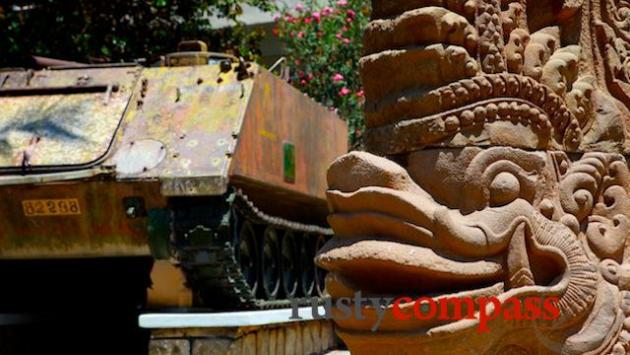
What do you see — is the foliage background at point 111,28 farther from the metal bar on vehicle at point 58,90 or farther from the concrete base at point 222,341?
the concrete base at point 222,341

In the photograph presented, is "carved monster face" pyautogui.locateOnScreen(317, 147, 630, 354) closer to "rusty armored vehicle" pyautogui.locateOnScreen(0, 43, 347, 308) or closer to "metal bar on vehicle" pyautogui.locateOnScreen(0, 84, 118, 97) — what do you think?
"rusty armored vehicle" pyautogui.locateOnScreen(0, 43, 347, 308)

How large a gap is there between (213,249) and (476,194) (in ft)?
14.1

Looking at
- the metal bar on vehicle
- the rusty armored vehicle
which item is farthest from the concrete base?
the metal bar on vehicle

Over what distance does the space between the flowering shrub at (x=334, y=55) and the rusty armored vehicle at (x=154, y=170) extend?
492cm

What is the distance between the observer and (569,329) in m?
2.77

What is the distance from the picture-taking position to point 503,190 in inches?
106

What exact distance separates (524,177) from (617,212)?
430 millimetres

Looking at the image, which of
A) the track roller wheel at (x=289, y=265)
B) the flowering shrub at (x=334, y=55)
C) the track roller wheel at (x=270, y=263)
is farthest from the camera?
the flowering shrub at (x=334, y=55)

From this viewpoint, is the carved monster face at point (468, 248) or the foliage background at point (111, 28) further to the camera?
the foliage background at point (111, 28)

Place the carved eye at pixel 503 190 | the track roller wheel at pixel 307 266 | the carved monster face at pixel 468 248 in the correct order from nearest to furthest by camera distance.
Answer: the carved monster face at pixel 468 248 → the carved eye at pixel 503 190 → the track roller wheel at pixel 307 266

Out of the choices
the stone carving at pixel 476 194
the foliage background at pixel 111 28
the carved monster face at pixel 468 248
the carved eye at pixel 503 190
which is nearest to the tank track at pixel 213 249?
the stone carving at pixel 476 194

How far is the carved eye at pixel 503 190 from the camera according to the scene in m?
2.70

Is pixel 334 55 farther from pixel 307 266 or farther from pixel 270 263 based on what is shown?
pixel 270 263

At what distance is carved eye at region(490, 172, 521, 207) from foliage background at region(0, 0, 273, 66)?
10.4m
